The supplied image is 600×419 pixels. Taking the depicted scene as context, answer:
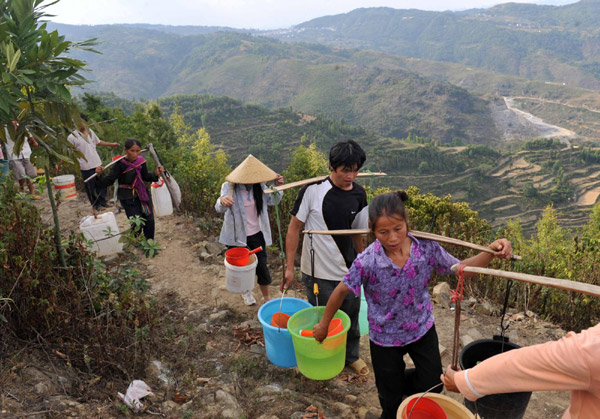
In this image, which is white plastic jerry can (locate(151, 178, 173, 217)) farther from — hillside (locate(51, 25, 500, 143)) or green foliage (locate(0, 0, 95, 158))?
hillside (locate(51, 25, 500, 143))

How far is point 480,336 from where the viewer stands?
3428mm

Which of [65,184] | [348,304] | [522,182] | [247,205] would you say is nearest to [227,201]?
[247,205]

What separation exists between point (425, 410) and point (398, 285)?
60cm

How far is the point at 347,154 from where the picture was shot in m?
2.32

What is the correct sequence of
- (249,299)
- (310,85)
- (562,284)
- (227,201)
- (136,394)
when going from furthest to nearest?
(310,85) < (249,299) < (227,201) < (136,394) < (562,284)

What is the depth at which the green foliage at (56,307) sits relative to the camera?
88.0 inches

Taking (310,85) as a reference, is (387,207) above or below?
below

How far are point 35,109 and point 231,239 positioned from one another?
1.74 metres

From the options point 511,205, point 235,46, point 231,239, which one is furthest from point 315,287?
point 235,46

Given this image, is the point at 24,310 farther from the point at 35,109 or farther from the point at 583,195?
the point at 583,195

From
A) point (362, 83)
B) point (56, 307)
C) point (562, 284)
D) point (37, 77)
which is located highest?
point (362, 83)

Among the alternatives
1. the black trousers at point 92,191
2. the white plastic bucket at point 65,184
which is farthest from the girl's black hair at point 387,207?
the white plastic bucket at point 65,184

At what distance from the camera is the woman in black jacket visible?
4090 mm

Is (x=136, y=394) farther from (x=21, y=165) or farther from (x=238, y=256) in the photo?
(x=21, y=165)
